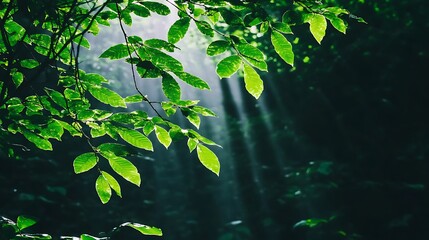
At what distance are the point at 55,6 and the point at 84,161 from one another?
59 centimetres

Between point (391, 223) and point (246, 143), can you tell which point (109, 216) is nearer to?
point (246, 143)

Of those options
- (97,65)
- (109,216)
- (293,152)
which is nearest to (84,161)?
(109,216)

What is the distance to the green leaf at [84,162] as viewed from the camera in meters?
1.16

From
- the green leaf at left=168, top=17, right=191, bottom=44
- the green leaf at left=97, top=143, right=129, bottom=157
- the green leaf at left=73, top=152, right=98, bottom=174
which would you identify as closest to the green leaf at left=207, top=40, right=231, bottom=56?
the green leaf at left=168, top=17, right=191, bottom=44

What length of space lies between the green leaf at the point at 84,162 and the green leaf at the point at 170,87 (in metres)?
0.37

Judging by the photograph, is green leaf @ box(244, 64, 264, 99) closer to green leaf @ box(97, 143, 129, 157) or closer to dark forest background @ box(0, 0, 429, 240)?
green leaf @ box(97, 143, 129, 157)

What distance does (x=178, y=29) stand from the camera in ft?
3.55

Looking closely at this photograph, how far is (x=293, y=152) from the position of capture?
627 centimetres

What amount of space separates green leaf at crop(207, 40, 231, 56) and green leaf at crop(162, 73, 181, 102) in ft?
0.54

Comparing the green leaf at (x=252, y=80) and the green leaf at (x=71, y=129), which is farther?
the green leaf at (x=71, y=129)

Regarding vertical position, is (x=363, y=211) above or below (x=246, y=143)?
below

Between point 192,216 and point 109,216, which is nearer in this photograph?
point 109,216

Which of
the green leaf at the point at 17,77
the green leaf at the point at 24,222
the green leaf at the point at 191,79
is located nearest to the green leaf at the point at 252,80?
the green leaf at the point at 191,79

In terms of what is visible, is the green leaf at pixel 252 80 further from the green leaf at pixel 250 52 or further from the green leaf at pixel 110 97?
the green leaf at pixel 110 97
